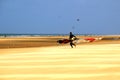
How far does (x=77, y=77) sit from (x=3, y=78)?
8.93 ft

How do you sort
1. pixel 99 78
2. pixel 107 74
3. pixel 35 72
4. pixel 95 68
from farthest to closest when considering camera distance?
pixel 95 68
pixel 35 72
pixel 107 74
pixel 99 78

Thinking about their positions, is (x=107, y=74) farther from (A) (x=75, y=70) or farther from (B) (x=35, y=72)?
(B) (x=35, y=72)

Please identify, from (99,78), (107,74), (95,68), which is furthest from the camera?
(95,68)

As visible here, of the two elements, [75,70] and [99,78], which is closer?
[99,78]

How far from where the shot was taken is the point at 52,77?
11.3m

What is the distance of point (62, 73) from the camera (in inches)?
481

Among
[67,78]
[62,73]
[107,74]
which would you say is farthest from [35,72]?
[107,74]

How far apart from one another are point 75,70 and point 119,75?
7.67 ft

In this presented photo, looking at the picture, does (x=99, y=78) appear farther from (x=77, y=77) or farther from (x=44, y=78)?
(x=44, y=78)

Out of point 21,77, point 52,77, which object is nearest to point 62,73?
point 52,77

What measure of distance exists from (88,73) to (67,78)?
58.5 inches

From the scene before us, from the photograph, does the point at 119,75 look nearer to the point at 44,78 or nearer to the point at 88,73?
the point at 88,73

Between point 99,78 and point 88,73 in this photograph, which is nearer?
point 99,78

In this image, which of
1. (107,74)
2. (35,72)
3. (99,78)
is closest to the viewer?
(99,78)
